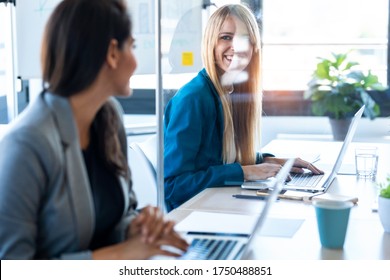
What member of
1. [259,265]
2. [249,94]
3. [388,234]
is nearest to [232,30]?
[249,94]

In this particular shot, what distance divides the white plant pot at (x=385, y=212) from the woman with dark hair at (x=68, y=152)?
55 cm

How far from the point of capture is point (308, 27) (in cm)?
504

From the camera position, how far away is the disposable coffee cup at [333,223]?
1415mm

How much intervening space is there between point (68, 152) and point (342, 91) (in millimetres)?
3896

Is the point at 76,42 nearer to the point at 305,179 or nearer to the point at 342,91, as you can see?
the point at 305,179

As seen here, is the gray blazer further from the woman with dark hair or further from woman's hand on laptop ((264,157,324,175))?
woman's hand on laptop ((264,157,324,175))

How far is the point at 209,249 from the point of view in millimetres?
1377

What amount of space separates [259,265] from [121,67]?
0.51 meters

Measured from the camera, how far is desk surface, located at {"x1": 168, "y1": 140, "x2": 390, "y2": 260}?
140 cm

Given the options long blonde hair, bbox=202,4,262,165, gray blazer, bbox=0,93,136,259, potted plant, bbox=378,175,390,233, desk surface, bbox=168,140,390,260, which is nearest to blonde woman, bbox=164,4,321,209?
long blonde hair, bbox=202,4,262,165

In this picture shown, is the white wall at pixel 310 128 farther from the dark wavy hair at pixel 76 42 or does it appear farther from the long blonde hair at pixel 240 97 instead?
the dark wavy hair at pixel 76 42

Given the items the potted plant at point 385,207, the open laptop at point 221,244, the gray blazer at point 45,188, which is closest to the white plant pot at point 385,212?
the potted plant at point 385,207

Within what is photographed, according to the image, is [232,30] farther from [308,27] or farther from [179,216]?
[308,27]

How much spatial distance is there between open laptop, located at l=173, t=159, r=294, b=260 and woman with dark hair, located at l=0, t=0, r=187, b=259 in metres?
0.07
